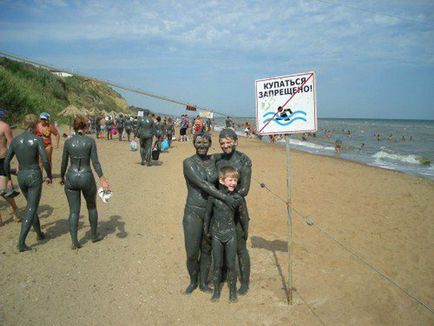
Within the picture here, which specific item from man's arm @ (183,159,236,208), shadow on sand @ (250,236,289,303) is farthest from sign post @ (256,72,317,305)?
shadow on sand @ (250,236,289,303)

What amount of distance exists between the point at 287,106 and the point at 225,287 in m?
2.59

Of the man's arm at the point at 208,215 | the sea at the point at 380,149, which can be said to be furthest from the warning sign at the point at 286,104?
the sea at the point at 380,149

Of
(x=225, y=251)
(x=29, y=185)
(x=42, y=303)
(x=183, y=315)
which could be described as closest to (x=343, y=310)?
(x=225, y=251)

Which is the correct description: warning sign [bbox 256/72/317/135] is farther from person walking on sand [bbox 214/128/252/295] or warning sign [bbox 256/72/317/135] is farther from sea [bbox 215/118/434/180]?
sea [bbox 215/118/434/180]

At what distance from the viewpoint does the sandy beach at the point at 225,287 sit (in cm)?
385

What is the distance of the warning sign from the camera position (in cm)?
375

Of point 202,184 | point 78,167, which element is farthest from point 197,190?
point 78,167

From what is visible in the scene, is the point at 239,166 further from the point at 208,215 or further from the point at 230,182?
the point at 208,215

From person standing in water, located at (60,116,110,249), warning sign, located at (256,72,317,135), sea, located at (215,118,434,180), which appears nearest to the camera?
warning sign, located at (256,72,317,135)

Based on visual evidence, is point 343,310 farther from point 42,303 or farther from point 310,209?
point 310,209

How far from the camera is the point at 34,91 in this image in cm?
3077

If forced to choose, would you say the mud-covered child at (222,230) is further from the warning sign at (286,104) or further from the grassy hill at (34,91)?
the grassy hill at (34,91)

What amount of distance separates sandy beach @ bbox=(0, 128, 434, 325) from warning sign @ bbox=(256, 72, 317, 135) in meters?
1.75

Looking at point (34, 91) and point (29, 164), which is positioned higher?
point (34, 91)
